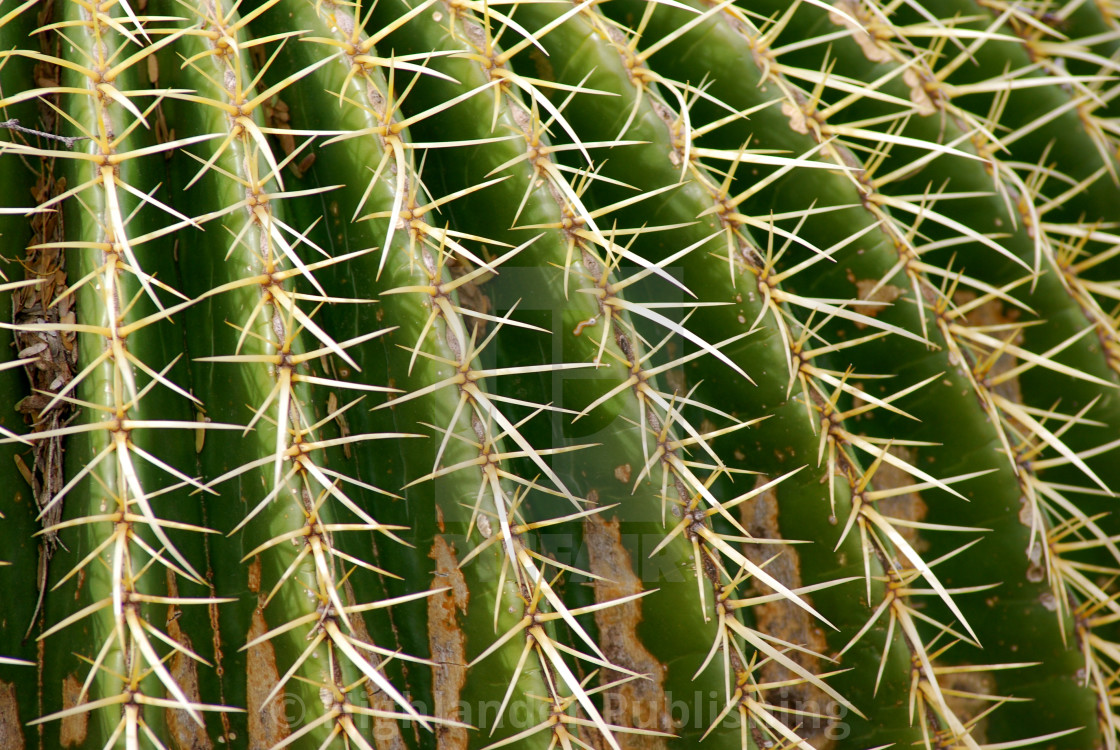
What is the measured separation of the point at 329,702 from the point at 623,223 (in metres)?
0.85

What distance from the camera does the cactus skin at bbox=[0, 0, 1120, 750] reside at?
3.65ft

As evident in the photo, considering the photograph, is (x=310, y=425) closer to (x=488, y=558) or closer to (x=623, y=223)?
(x=488, y=558)

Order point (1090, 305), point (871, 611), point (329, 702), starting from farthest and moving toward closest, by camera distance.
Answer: point (1090, 305), point (871, 611), point (329, 702)

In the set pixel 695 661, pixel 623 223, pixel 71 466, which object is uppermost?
pixel 623 223

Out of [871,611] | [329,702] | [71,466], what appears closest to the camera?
[329,702]

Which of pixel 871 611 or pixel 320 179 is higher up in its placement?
pixel 320 179

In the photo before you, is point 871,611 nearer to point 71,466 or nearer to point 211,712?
point 211,712

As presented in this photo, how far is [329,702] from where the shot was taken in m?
1.11

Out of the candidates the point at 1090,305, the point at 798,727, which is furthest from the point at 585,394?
the point at 1090,305


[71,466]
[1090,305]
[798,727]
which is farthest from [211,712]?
[1090,305]

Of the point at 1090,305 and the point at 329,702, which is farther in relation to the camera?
the point at 1090,305

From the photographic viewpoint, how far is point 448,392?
111cm

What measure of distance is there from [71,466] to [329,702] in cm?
54

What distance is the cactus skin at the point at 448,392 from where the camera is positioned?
1112mm
